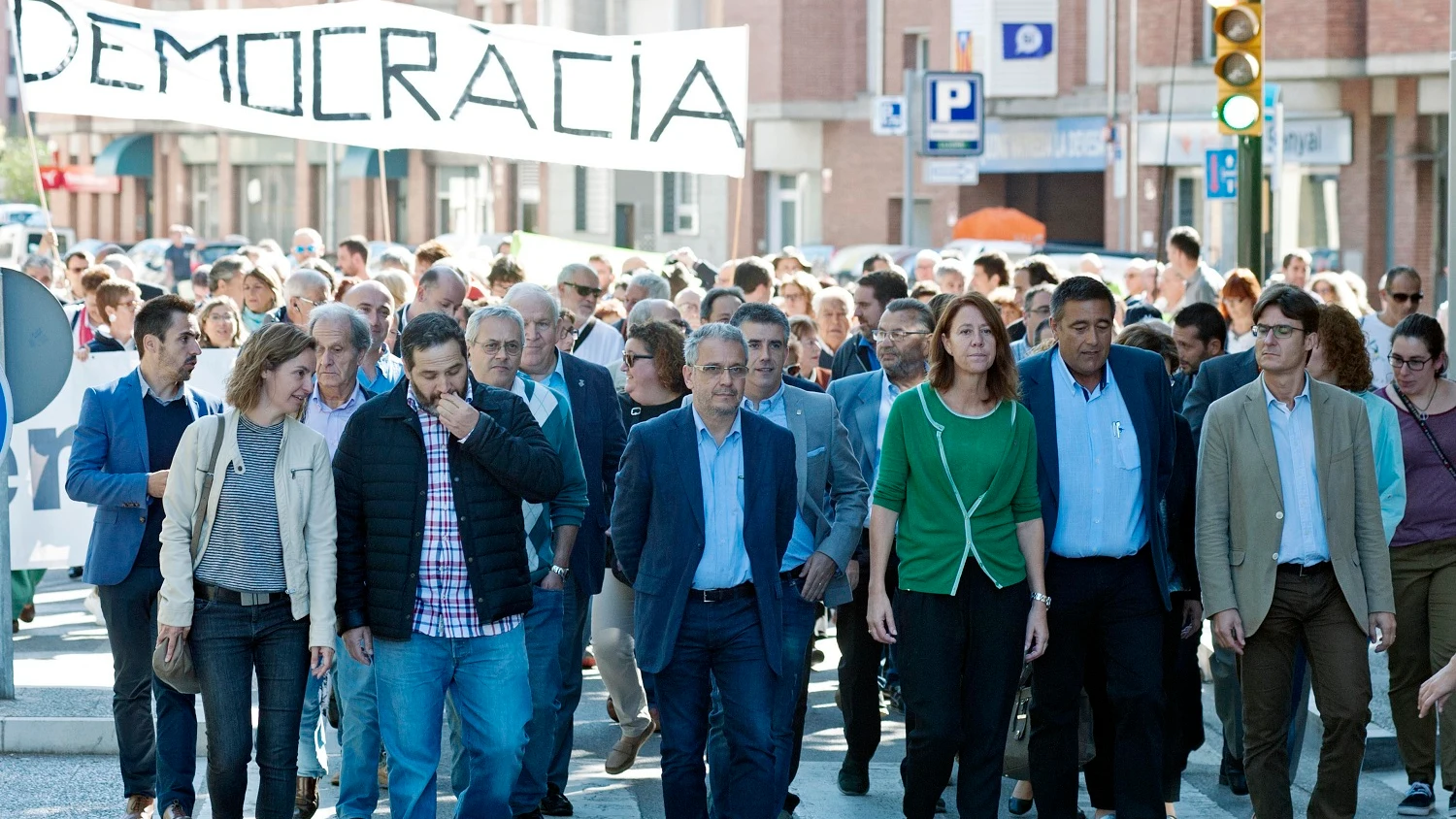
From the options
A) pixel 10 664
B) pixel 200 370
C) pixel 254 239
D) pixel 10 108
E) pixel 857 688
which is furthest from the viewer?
pixel 10 108

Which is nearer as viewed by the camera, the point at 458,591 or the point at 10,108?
the point at 458,591

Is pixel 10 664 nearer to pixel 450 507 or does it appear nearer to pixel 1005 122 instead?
pixel 450 507

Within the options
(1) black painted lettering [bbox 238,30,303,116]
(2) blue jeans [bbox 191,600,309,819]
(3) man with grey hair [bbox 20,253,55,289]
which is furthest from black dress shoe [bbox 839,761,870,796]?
(3) man with grey hair [bbox 20,253,55,289]

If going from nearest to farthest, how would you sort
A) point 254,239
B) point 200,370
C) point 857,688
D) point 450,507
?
point 450,507
point 857,688
point 200,370
point 254,239

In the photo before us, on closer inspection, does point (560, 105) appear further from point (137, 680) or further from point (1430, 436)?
point (1430, 436)

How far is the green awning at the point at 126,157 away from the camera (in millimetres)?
64625

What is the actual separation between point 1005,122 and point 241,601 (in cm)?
3929

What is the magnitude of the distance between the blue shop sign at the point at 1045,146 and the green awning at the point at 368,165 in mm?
18871

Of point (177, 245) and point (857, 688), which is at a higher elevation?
point (177, 245)

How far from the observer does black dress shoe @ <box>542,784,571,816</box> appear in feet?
26.1

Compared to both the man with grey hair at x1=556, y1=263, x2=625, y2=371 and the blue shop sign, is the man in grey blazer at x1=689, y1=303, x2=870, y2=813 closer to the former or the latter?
the man with grey hair at x1=556, y1=263, x2=625, y2=371

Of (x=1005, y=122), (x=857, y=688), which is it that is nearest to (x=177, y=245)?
(x=1005, y=122)

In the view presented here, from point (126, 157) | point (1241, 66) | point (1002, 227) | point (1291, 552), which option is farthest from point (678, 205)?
point (1291, 552)

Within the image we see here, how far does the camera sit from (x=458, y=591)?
6.53 metres
